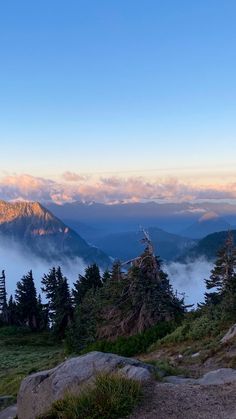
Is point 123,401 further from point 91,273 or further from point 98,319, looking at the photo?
point 91,273

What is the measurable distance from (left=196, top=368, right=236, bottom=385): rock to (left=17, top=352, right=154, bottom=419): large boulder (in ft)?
5.01

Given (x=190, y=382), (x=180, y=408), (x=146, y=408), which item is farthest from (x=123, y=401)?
(x=190, y=382)

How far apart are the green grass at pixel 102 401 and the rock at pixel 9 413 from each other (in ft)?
10.8

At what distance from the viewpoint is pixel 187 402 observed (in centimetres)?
882

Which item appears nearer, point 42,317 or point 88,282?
point 88,282

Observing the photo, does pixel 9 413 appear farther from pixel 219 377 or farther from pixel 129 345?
pixel 129 345

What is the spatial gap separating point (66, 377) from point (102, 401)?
2.51 m

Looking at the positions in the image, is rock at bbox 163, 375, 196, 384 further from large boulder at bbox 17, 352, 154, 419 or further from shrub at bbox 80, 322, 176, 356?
shrub at bbox 80, 322, 176, 356

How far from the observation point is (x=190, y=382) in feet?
35.3

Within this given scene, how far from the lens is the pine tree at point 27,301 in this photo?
275 feet

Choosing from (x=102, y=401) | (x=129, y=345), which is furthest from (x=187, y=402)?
(x=129, y=345)

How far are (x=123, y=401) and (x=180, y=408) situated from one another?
3.66 feet

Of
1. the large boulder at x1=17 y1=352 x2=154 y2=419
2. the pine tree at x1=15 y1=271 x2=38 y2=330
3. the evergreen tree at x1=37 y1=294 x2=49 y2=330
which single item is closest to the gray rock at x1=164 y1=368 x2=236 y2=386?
the large boulder at x1=17 y1=352 x2=154 y2=419

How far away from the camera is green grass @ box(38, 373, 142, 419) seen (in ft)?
26.3
